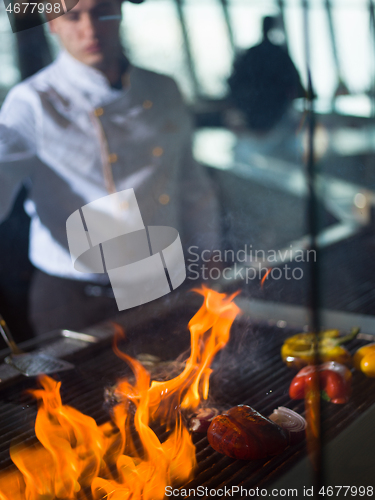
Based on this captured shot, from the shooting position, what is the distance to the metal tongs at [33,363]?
949 millimetres

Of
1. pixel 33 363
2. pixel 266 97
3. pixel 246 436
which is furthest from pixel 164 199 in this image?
pixel 266 97

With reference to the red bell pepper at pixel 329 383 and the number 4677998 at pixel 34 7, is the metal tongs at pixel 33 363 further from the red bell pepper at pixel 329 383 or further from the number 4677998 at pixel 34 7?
the number 4677998 at pixel 34 7

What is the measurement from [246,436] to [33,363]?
1.58 feet

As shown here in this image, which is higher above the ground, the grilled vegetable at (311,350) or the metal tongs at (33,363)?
the metal tongs at (33,363)

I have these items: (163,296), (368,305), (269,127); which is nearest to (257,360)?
(163,296)

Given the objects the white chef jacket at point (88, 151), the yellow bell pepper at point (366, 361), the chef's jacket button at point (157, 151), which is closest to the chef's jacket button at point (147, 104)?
the white chef jacket at point (88, 151)

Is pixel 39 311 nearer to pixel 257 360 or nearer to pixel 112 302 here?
pixel 112 302

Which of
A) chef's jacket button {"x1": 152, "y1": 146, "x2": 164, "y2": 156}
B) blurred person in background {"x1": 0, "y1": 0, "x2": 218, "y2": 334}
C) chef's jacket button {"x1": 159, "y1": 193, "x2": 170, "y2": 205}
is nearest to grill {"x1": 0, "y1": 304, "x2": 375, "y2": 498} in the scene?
blurred person in background {"x1": 0, "y1": 0, "x2": 218, "y2": 334}

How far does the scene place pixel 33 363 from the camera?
0.98 metres

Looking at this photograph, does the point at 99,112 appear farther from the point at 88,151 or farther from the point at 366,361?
the point at 366,361

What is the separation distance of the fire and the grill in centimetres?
2

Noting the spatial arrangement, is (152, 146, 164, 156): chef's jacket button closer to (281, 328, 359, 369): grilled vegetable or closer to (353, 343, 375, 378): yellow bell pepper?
(281, 328, 359, 369): grilled vegetable

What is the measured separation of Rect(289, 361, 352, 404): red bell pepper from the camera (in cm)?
80

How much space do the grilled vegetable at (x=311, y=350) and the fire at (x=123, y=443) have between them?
0.13m
